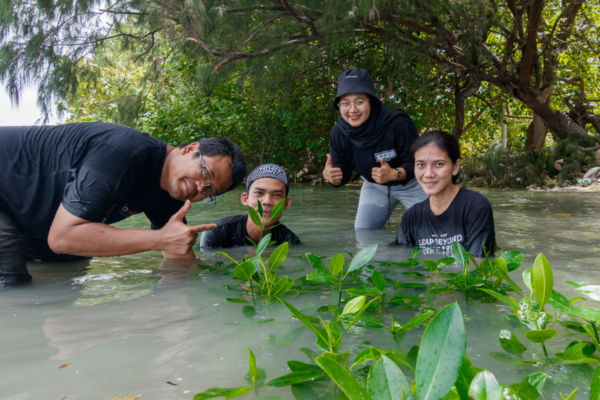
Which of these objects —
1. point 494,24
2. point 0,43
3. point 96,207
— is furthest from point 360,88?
point 494,24

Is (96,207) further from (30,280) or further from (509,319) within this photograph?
(509,319)

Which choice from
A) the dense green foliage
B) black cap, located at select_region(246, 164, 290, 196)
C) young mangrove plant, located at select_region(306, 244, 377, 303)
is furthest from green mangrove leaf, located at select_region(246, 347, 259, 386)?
black cap, located at select_region(246, 164, 290, 196)

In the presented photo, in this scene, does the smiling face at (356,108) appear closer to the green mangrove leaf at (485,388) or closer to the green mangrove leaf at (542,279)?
the green mangrove leaf at (542,279)

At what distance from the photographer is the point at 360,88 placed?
13.2 feet

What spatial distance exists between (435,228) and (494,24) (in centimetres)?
668

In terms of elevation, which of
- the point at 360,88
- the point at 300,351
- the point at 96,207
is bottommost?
the point at 300,351

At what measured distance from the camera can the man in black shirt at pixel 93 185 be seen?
2.47 m

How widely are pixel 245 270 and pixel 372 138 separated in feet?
9.20

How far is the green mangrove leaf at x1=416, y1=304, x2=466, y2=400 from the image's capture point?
0.74 metres

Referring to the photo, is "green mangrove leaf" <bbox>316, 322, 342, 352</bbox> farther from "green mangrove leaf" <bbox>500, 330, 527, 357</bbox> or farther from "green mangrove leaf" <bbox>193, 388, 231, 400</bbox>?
"green mangrove leaf" <bbox>500, 330, 527, 357</bbox>

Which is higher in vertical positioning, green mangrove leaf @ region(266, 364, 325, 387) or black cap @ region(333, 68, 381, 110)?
black cap @ region(333, 68, 381, 110)

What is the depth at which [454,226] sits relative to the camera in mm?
3314

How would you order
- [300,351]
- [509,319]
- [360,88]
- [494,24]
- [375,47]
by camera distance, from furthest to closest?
[375,47], [494,24], [360,88], [509,319], [300,351]

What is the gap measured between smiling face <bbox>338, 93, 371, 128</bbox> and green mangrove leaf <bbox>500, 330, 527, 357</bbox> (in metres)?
3.08
